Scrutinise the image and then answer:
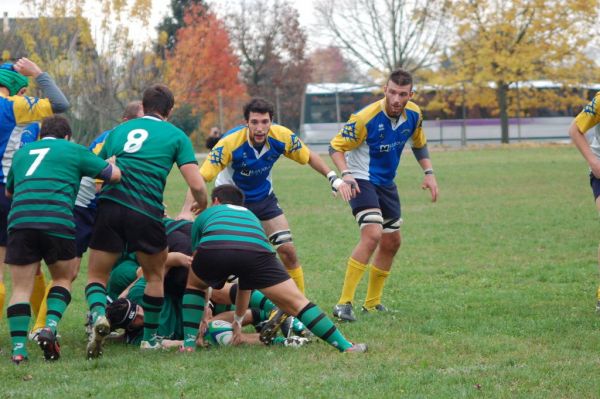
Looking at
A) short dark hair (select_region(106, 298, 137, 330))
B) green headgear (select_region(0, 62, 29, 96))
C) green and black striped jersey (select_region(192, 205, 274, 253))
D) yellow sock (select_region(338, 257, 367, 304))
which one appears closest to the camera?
green and black striped jersey (select_region(192, 205, 274, 253))

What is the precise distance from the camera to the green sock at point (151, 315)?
22.9ft

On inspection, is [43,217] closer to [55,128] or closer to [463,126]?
[55,128]

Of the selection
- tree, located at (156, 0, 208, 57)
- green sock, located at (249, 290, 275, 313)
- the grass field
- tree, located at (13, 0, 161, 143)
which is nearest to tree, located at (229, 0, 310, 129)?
tree, located at (156, 0, 208, 57)

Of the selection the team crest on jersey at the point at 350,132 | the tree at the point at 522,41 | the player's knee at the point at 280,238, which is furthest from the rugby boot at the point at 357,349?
the tree at the point at 522,41

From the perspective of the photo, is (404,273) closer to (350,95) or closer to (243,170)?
(243,170)

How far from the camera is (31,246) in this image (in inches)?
258

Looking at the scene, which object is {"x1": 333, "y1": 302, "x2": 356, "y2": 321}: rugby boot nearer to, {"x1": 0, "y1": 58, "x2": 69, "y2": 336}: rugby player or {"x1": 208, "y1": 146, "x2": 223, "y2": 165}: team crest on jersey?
{"x1": 208, "y1": 146, "x2": 223, "y2": 165}: team crest on jersey

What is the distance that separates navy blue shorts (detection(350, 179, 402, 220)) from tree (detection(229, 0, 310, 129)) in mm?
50706

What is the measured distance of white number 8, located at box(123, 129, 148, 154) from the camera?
6.80 m

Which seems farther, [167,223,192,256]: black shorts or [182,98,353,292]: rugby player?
[182,98,353,292]: rugby player

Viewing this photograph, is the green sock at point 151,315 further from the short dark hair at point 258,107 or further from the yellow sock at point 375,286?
the yellow sock at point 375,286

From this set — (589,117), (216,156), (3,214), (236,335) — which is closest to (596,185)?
(589,117)

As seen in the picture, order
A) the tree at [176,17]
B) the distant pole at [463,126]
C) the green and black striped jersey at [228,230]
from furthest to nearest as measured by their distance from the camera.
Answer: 1. the tree at [176,17]
2. the distant pole at [463,126]
3. the green and black striped jersey at [228,230]

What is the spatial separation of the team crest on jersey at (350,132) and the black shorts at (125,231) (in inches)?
93.7
